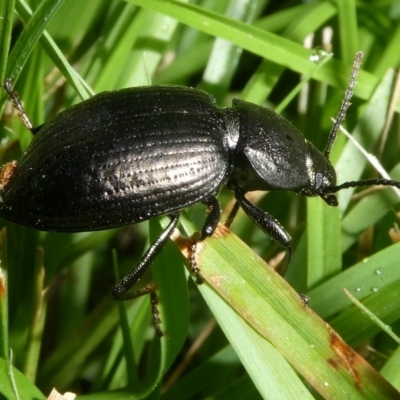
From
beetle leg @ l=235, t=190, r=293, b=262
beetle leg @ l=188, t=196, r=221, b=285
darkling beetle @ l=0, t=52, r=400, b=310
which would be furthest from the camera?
beetle leg @ l=235, t=190, r=293, b=262

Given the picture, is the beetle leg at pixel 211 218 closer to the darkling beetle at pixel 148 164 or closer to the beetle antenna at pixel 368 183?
the darkling beetle at pixel 148 164

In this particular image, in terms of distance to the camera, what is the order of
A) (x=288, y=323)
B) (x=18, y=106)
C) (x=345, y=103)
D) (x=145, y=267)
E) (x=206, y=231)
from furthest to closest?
(x=345, y=103)
(x=18, y=106)
(x=145, y=267)
(x=206, y=231)
(x=288, y=323)

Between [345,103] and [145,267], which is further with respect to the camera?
[345,103]

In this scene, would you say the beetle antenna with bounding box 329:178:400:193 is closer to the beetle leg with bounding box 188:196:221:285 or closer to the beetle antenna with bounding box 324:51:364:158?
the beetle antenna with bounding box 324:51:364:158

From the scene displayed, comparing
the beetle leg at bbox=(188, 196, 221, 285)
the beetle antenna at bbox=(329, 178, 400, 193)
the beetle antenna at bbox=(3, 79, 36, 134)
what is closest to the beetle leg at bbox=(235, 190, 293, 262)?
the beetle leg at bbox=(188, 196, 221, 285)

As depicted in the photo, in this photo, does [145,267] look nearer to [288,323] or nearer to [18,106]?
[288,323]

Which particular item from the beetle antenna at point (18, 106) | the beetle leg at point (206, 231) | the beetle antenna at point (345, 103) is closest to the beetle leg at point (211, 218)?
the beetle leg at point (206, 231)

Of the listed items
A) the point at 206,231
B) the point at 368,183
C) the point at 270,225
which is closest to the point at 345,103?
the point at 368,183

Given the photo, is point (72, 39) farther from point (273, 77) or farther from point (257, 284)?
point (257, 284)
